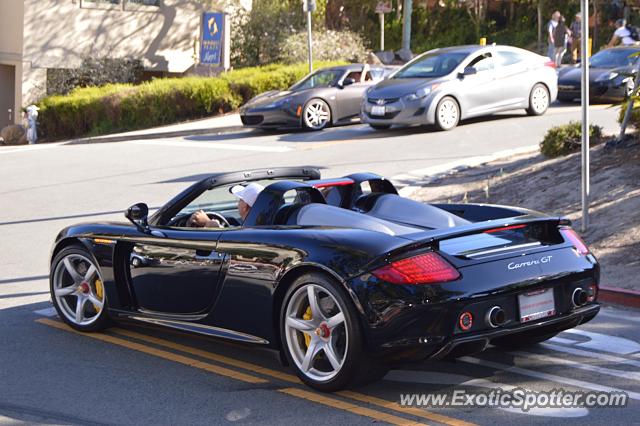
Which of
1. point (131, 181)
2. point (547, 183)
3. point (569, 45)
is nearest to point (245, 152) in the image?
point (131, 181)

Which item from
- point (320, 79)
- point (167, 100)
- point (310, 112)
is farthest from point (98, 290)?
point (167, 100)

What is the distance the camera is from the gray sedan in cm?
2088

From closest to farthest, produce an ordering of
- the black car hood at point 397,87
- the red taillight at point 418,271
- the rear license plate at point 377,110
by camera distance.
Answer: the red taillight at point 418,271
the black car hood at point 397,87
the rear license plate at point 377,110

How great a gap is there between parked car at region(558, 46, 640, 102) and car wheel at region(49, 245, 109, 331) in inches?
642

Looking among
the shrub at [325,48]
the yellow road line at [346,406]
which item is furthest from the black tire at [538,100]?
the yellow road line at [346,406]

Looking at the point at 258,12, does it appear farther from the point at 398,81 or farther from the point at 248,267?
the point at 248,267

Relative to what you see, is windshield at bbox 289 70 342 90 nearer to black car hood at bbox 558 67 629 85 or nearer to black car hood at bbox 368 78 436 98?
black car hood at bbox 368 78 436 98

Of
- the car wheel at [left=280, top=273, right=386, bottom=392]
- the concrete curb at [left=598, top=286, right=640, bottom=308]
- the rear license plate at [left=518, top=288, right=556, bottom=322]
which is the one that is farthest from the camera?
the concrete curb at [left=598, top=286, right=640, bottom=308]

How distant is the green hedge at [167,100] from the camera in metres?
28.2

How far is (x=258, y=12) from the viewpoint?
35.5 m

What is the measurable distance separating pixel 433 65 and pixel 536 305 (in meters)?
16.2

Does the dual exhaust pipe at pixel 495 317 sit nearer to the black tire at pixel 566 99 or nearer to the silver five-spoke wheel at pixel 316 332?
the silver five-spoke wheel at pixel 316 332

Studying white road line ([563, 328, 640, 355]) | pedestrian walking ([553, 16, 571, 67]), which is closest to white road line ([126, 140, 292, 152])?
pedestrian walking ([553, 16, 571, 67])

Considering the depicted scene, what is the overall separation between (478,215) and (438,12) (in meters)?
36.9
